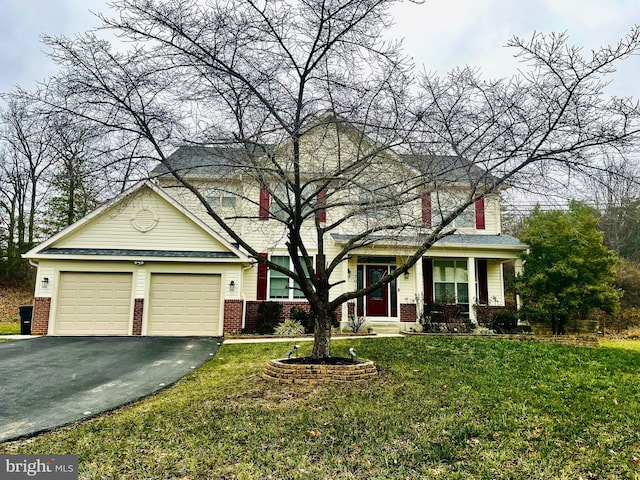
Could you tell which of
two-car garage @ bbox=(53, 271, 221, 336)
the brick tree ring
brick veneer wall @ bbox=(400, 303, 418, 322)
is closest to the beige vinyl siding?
two-car garage @ bbox=(53, 271, 221, 336)

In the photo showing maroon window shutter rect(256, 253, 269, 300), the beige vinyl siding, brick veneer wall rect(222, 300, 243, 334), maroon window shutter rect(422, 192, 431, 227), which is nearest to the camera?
maroon window shutter rect(422, 192, 431, 227)

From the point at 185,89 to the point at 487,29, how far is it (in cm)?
492

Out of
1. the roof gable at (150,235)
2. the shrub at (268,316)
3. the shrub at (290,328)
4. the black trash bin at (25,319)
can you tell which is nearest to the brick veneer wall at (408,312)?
the shrub at (290,328)

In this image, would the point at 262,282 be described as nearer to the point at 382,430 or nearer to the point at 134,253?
the point at 134,253

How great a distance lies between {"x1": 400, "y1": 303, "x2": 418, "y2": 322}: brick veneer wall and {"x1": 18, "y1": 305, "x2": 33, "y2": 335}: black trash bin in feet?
39.4

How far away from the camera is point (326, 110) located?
→ 741cm

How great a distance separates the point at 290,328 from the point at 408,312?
4388mm

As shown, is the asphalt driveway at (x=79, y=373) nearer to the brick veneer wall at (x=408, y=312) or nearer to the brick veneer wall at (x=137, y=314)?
the brick veneer wall at (x=137, y=314)

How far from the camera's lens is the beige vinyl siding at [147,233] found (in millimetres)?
14328

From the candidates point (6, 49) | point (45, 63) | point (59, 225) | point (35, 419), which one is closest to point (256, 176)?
point (45, 63)

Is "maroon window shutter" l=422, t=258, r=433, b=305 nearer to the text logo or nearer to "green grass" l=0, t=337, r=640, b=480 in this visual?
"green grass" l=0, t=337, r=640, b=480

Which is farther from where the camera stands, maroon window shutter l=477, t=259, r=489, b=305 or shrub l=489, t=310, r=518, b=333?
maroon window shutter l=477, t=259, r=489, b=305

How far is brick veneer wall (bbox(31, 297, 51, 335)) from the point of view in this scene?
535 inches

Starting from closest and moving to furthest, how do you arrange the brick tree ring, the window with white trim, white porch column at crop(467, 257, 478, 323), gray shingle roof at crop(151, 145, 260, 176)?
the brick tree ring → gray shingle roof at crop(151, 145, 260, 176) → the window with white trim → white porch column at crop(467, 257, 478, 323)
